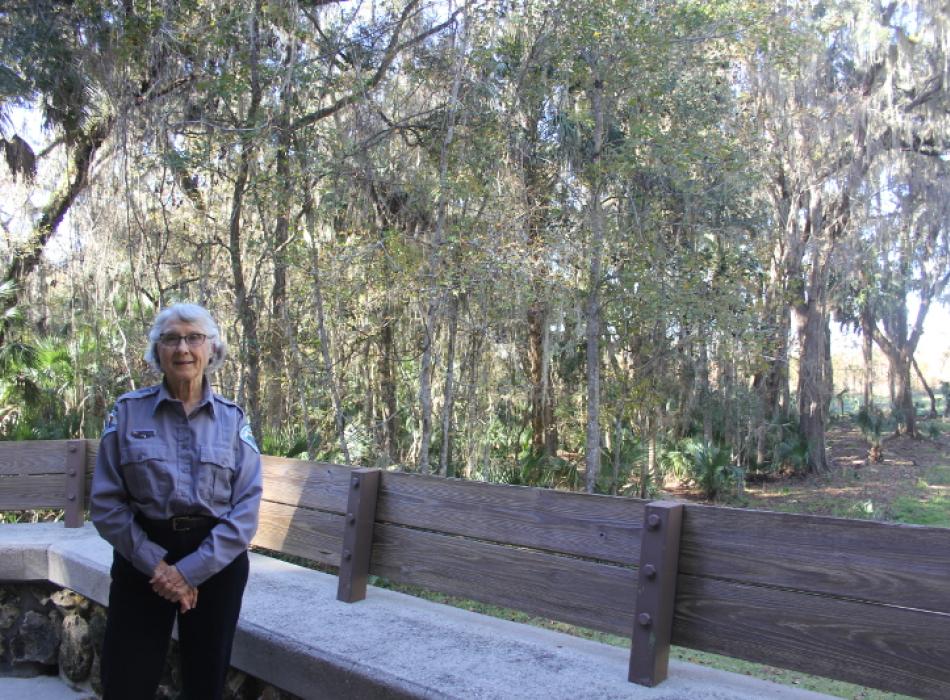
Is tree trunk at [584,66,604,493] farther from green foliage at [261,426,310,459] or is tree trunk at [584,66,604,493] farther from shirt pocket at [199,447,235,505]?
shirt pocket at [199,447,235,505]

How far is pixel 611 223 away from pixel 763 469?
998cm

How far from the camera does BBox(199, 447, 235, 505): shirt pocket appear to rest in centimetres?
241

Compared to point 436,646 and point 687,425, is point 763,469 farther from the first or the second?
point 436,646

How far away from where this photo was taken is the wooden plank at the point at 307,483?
345 centimetres

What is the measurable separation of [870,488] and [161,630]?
16.6 metres

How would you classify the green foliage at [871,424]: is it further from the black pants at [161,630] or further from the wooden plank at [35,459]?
the black pants at [161,630]

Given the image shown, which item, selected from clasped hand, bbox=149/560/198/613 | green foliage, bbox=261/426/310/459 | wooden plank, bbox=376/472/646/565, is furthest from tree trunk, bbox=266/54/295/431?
clasped hand, bbox=149/560/198/613

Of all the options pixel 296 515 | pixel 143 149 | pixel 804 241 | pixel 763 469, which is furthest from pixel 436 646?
pixel 763 469

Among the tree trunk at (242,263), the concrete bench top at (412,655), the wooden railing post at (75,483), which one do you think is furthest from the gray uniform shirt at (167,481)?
the tree trunk at (242,263)

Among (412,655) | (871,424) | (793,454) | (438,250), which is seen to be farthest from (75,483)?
(871,424)

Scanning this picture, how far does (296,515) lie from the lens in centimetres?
360

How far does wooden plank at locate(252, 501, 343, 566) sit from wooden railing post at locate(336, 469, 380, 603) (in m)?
0.12

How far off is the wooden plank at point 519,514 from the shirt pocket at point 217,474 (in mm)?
877

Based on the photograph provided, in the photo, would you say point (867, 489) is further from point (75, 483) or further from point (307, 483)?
point (75, 483)
